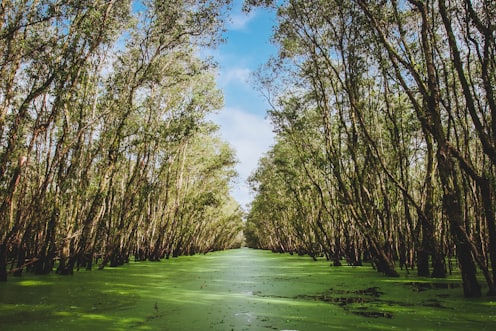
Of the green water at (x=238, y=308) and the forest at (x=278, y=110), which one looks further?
the forest at (x=278, y=110)

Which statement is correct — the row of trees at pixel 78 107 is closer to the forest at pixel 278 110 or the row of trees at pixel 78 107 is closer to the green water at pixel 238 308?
the forest at pixel 278 110

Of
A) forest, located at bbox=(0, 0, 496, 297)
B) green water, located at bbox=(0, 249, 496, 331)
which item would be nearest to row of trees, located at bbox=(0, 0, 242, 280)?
forest, located at bbox=(0, 0, 496, 297)

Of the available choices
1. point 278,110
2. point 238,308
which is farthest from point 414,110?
point 238,308

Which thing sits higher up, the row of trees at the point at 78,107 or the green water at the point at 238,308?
the row of trees at the point at 78,107

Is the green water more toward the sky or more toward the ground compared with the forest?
more toward the ground

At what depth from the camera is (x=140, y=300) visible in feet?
21.3

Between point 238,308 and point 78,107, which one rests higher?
Answer: point 78,107

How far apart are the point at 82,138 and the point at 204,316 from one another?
26.8 ft

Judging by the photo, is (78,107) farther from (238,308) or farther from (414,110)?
(414,110)

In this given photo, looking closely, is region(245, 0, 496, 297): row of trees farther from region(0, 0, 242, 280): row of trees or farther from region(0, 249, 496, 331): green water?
region(0, 0, 242, 280): row of trees

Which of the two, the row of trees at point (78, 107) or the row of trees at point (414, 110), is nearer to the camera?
the row of trees at point (414, 110)

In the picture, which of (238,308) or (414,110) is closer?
(238,308)

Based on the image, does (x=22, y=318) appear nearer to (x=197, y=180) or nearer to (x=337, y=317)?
(x=337, y=317)

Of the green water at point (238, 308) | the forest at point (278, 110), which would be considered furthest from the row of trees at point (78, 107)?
the green water at point (238, 308)
